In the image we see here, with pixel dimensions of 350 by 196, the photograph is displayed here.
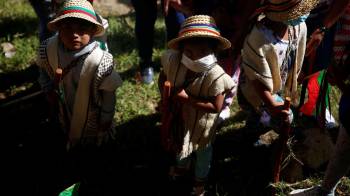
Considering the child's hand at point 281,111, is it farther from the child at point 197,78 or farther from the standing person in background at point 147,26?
the standing person in background at point 147,26

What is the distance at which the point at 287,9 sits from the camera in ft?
8.70

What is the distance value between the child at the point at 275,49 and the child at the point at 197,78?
0.20 meters

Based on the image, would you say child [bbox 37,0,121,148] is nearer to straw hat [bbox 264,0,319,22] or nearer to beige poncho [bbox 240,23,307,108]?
beige poncho [bbox 240,23,307,108]

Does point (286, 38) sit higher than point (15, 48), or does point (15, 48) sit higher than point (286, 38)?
point (286, 38)

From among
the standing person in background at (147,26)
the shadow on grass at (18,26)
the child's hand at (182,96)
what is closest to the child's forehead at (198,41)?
the child's hand at (182,96)

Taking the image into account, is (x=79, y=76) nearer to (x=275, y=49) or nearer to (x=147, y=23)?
(x=275, y=49)

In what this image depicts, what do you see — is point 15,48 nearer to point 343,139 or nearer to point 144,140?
point 144,140

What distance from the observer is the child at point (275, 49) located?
2.71 m

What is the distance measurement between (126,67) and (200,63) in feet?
8.59

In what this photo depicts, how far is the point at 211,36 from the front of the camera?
2.63 m

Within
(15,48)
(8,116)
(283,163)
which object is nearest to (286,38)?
(283,163)

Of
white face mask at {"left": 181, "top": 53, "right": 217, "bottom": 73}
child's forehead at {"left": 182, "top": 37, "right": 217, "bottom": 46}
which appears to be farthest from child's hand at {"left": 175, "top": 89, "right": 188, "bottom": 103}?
child's forehead at {"left": 182, "top": 37, "right": 217, "bottom": 46}

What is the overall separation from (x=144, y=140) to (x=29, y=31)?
272cm

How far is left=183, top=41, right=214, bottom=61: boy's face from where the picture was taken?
2.69 m
